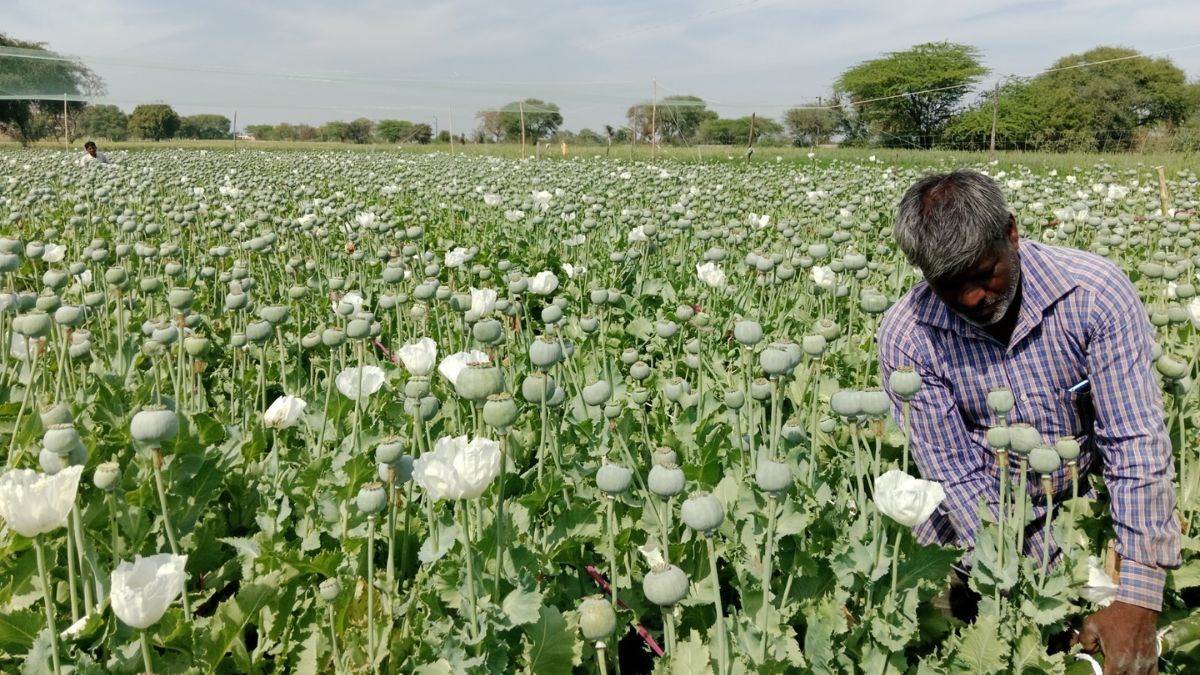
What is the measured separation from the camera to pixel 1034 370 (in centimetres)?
237

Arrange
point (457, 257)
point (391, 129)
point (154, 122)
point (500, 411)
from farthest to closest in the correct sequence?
point (391, 129)
point (154, 122)
point (457, 257)
point (500, 411)

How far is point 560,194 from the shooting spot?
764 centimetres

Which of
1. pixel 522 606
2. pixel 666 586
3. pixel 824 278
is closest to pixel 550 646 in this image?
pixel 522 606

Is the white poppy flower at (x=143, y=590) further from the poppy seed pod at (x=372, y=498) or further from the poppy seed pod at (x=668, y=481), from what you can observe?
the poppy seed pod at (x=668, y=481)

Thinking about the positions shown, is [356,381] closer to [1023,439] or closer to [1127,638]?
[1023,439]

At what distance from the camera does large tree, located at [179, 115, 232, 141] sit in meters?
64.9

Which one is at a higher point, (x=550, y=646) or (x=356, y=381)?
(x=356, y=381)

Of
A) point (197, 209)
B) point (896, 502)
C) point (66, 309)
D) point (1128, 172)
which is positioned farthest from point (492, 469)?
point (1128, 172)

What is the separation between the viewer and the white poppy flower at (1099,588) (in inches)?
82.4

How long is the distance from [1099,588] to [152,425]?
7.09ft

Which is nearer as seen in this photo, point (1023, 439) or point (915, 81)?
point (1023, 439)

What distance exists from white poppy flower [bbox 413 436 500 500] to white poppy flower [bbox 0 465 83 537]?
24.2 inches

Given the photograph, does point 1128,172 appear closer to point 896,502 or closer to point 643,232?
point 643,232

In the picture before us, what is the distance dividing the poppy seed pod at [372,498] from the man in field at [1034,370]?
1.37 m
